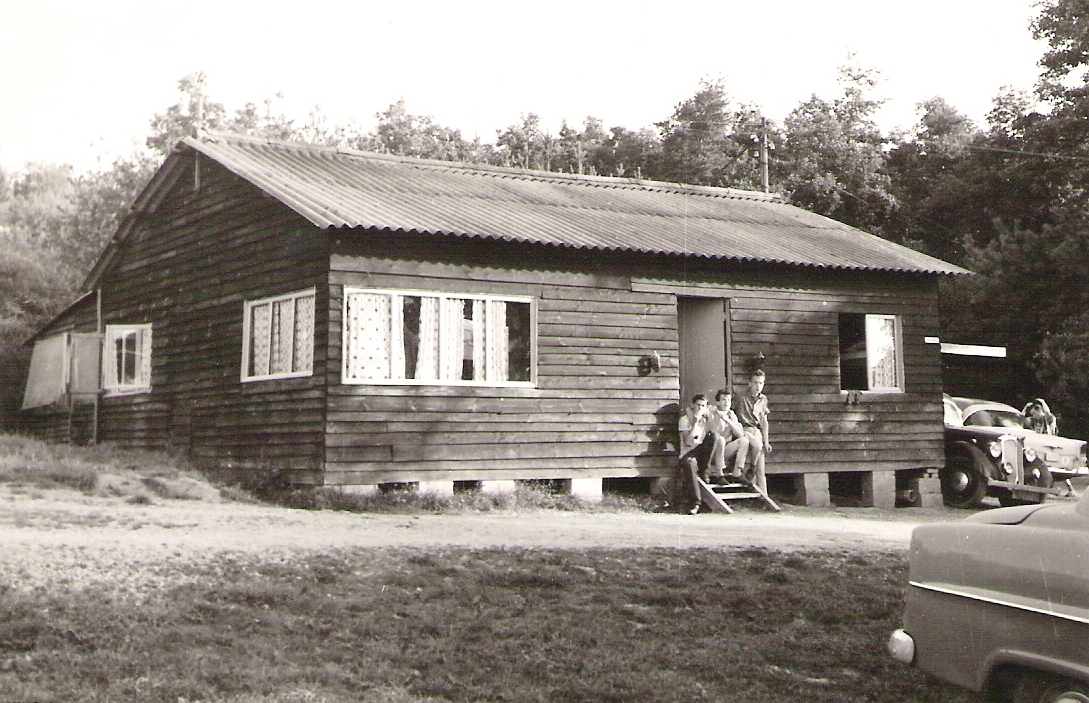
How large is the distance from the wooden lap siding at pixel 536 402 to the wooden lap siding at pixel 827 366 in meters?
0.81

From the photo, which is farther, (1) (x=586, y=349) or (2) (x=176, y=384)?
(2) (x=176, y=384)

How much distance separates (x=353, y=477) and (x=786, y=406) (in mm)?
7102

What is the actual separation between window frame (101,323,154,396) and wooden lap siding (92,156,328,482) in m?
0.16

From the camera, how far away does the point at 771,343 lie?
58.2 feet

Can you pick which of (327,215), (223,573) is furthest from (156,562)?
(327,215)

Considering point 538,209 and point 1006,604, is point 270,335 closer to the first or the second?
point 538,209

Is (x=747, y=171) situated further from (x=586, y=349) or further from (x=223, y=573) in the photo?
(x=223, y=573)

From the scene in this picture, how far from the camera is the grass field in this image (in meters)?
6.02

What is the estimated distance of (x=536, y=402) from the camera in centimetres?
1571

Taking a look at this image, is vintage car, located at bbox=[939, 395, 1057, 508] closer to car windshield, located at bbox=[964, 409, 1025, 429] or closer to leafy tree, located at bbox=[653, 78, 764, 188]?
car windshield, located at bbox=[964, 409, 1025, 429]

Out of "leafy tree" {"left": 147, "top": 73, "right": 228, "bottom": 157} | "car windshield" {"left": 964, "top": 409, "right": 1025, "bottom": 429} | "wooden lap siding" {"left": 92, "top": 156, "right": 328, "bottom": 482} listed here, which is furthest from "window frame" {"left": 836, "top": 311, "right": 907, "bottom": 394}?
"leafy tree" {"left": 147, "top": 73, "right": 228, "bottom": 157}

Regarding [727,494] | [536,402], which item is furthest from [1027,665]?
→ [727,494]

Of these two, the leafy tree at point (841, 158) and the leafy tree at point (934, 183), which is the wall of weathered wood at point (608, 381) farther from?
the leafy tree at point (841, 158)

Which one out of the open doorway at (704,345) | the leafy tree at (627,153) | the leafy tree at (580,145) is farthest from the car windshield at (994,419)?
the leafy tree at (580,145)
